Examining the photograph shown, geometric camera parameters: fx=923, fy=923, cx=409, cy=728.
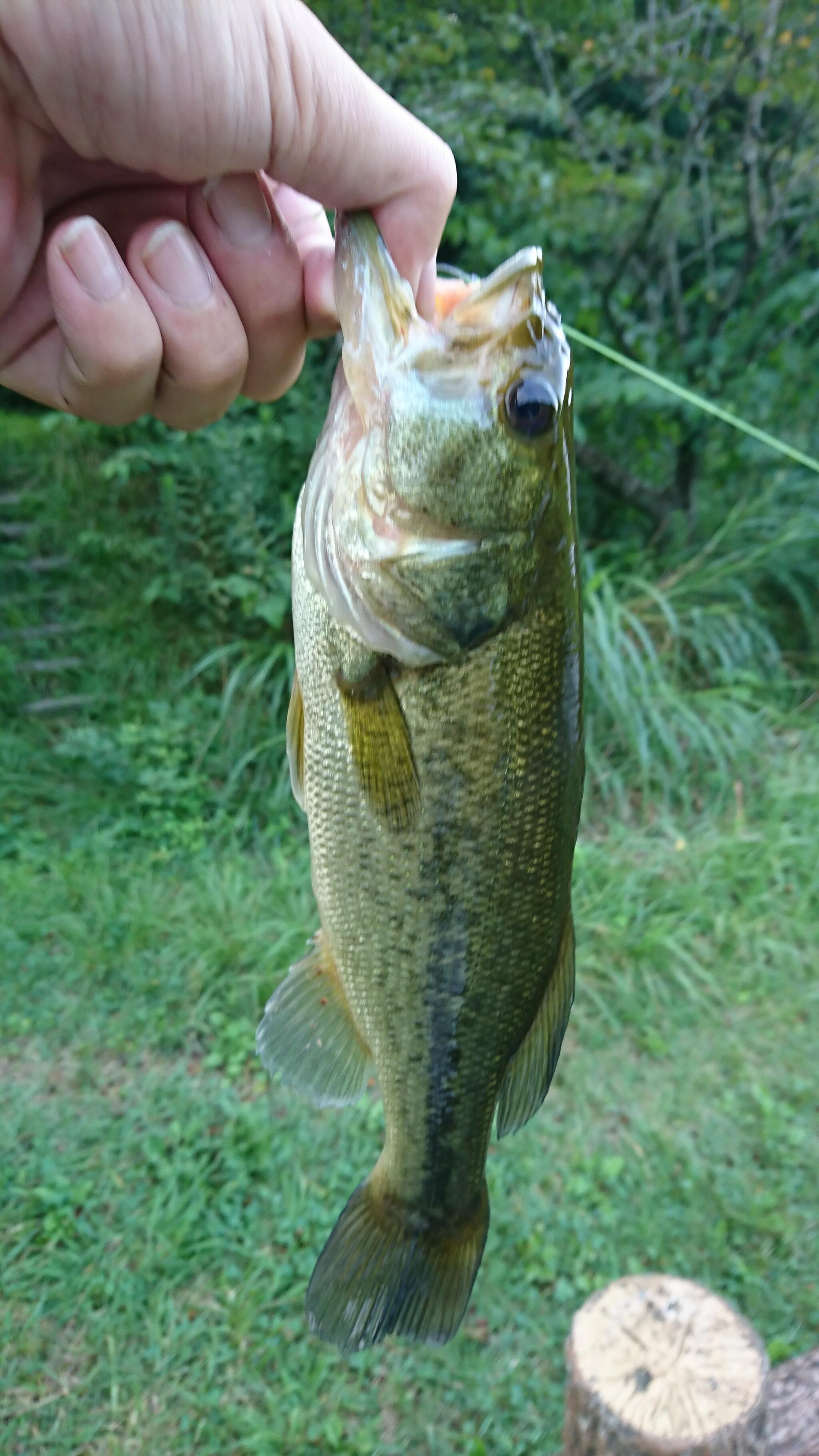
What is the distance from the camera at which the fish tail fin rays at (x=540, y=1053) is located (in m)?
1.46

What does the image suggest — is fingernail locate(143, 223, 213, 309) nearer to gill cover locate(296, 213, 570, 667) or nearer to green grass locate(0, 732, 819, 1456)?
gill cover locate(296, 213, 570, 667)

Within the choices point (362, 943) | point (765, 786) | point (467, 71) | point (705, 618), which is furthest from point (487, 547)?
point (467, 71)

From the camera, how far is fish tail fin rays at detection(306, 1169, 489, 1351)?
1506 millimetres

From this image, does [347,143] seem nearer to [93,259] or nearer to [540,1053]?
[93,259]

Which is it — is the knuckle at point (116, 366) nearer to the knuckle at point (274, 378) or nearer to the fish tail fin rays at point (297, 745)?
the knuckle at point (274, 378)

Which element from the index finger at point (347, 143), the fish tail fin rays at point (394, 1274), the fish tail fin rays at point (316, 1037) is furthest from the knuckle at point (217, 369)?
the fish tail fin rays at point (394, 1274)

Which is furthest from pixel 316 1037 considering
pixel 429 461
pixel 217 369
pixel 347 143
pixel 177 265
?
pixel 347 143

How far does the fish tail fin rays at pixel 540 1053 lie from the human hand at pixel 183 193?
1061 mm

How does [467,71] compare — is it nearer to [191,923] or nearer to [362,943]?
[191,923]

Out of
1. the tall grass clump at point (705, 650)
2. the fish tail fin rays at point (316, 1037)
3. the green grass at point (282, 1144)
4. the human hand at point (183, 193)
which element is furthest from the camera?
the tall grass clump at point (705, 650)

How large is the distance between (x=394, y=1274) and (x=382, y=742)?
0.93 m

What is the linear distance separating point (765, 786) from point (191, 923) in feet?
9.26

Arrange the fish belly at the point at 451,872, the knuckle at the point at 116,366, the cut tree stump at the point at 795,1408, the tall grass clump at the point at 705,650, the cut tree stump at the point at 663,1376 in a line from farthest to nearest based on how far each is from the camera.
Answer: the tall grass clump at the point at 705,650, the cut tree stump at the point at 795,1408, the cut tree stump at the point at 663,1376, the knuckle at the point at 116,366, the fish belly at the point at 451,872

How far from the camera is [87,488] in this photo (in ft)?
15.4
